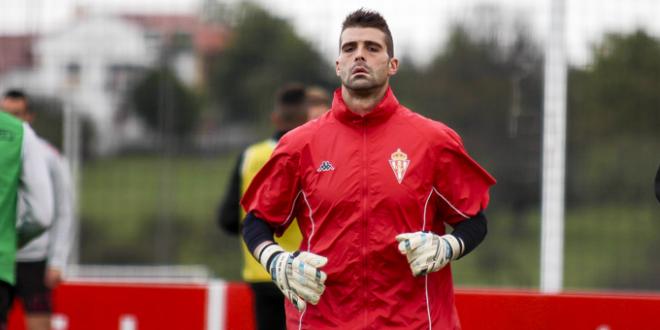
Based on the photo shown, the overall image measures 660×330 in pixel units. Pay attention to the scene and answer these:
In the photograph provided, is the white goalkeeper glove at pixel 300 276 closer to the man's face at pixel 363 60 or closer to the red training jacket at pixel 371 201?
the red training jacket at pixel 371 201

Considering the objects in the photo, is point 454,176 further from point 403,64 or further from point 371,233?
point 403,64

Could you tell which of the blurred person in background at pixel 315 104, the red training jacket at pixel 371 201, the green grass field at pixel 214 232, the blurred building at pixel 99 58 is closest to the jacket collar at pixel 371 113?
the red training jacket at pixel 371 201

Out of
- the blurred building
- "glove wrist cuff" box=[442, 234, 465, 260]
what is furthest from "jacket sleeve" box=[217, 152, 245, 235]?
the blurred building

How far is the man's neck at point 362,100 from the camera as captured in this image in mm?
4441

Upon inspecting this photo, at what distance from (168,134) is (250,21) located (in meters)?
1.59

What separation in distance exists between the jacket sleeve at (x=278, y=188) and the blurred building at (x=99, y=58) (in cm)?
782

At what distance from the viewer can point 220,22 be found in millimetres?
13055

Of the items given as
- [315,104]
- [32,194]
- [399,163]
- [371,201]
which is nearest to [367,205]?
[371,201]

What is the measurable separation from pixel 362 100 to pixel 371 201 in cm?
37

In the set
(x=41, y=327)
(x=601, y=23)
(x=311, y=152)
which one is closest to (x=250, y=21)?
(x=601, y=23)

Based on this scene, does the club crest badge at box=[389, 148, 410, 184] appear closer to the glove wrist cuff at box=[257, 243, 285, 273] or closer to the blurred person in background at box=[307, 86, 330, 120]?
the glove wrist cuff at box=[257, 243, 285, 273]

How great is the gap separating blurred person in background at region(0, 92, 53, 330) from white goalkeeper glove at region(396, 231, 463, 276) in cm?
226

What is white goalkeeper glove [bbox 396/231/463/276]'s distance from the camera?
419cm

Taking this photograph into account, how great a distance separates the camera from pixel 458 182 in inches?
174
